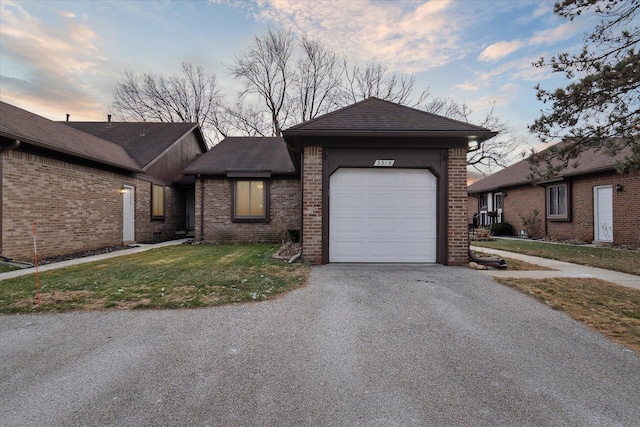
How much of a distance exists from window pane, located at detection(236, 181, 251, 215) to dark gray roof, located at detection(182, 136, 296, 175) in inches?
25.3

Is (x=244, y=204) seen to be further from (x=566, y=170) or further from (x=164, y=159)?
(x=566, y=170)

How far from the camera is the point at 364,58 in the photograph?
80.8ft

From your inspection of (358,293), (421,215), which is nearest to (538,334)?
(358,293)

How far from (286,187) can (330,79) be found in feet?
53.1

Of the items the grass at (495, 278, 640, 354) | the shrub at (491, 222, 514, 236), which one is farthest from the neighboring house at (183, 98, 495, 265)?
the shrub at (491, 222, 514, 236)

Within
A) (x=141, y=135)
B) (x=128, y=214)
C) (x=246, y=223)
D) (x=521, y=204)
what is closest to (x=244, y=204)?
(x=246, y=223)

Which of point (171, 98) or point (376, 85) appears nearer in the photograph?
point (376, 85)

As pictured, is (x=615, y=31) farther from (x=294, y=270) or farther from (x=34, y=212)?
(x=34, y=212)

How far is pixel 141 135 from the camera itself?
16328 mm

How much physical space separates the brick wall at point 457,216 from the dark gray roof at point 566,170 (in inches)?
89.5

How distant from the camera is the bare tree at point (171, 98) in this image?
2666 centimetres

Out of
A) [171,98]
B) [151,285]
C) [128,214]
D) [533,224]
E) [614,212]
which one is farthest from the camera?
[171,98]

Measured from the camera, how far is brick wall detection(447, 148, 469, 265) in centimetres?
732

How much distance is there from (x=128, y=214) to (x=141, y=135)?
5.92 metres
